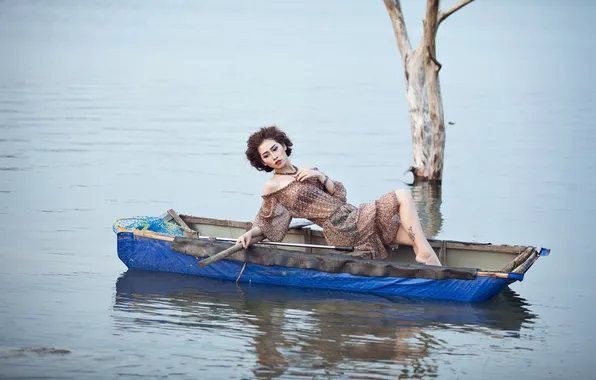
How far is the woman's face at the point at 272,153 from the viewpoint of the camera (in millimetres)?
8875

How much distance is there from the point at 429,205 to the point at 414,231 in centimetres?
389

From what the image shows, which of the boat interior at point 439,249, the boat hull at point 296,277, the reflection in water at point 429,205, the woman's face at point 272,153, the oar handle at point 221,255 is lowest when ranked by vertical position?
Result: the boat hull at point 296,277

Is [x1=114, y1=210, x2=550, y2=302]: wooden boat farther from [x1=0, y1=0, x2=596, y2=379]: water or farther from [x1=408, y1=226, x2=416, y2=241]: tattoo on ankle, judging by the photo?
[x1=408, y1=226, x2=416, y2=241]: tattoo on ankle

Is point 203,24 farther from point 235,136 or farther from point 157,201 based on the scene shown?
point 157,201

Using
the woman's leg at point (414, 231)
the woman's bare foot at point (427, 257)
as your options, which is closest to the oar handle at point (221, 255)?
the woman's leg at point (414, 231)

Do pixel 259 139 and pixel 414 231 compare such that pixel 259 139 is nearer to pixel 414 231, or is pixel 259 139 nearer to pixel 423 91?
pixel 414 231

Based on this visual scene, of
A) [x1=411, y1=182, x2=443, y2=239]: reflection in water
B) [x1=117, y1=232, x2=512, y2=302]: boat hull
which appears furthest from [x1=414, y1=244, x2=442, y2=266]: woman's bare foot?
[x1=411, y1=182, x2=443, y2=239]: reflection in water

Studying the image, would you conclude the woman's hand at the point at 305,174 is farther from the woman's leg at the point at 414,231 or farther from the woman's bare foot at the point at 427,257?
the woman's bare foot at the point at 427,257

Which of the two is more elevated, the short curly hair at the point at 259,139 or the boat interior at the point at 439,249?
the short curly hair at the point at 259,139

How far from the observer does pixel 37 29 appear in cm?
3497

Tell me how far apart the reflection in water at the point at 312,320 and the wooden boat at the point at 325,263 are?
0.31 ft

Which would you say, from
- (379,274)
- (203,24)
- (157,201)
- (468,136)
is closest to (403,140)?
(468,136)

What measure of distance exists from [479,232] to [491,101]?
40.4 ft

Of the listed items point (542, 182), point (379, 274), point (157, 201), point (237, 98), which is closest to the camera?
point (379, 274)
